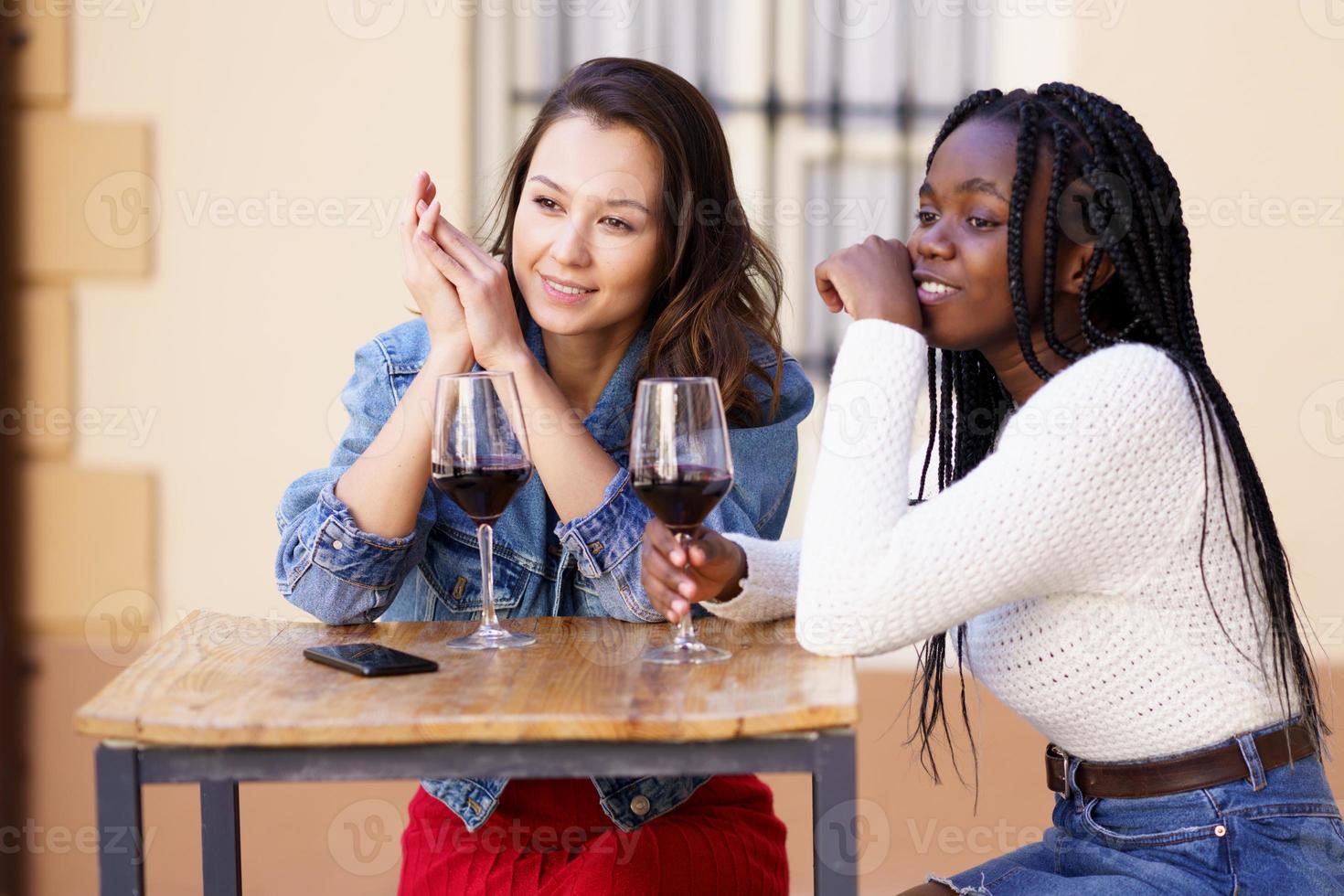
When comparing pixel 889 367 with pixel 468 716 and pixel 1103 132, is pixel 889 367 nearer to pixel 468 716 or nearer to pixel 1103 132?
pixel 1103 132

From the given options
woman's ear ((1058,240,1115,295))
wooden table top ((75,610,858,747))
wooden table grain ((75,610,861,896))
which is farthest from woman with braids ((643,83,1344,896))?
wooden table grain ((75,610,861,896))

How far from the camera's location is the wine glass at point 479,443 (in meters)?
1.63

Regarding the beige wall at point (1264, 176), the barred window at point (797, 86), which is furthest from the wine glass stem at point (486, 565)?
the beige wall at point (1264, 176)

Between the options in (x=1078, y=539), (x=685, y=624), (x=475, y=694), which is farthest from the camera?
(x=685, y=624)

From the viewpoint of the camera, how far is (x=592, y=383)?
227 centimetres

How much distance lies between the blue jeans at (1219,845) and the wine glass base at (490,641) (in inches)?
23.4

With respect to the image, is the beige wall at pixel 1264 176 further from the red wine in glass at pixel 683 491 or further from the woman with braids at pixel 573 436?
the red wine in glass at pixel 683 491

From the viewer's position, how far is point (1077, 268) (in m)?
1.74

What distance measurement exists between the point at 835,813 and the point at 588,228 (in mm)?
1020

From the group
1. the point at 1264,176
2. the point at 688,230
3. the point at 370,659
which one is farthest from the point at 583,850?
the point at 1264,176

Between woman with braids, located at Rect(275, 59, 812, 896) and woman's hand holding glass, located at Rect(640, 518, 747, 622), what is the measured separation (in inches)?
5.8

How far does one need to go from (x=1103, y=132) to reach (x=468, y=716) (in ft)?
3.39

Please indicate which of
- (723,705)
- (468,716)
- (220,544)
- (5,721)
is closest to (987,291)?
(723,705)

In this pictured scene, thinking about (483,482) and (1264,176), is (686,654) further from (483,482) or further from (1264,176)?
(1264,176)
